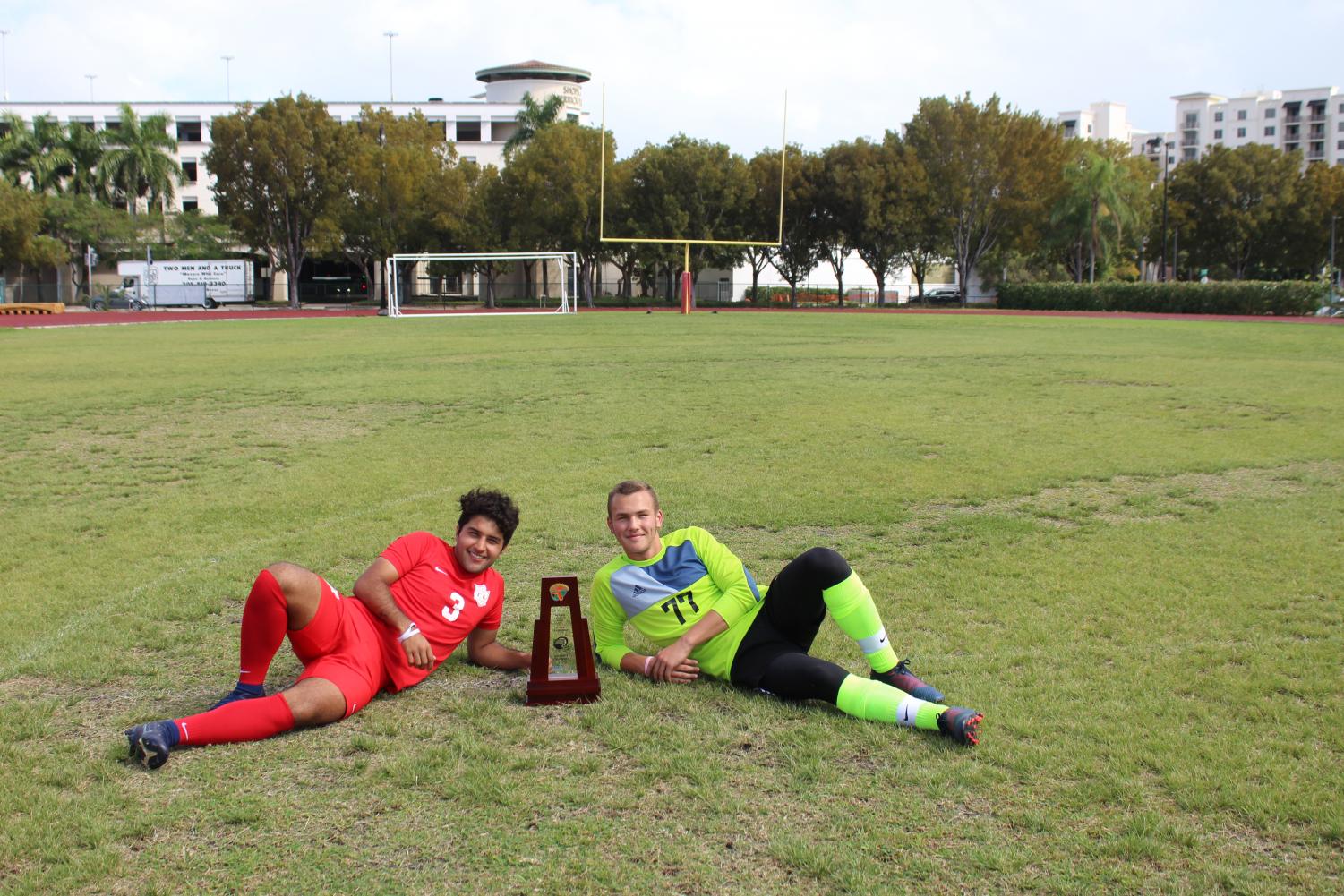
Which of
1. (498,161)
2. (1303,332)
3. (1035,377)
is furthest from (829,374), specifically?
(498,161)

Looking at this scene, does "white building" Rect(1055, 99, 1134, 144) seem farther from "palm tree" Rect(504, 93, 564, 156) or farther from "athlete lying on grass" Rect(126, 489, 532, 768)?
"athlete lying on grass" Rect(126, 489, 532, 768)

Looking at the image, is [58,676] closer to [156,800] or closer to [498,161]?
[156,800]

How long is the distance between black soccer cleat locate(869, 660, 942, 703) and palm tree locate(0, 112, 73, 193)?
6535 cm

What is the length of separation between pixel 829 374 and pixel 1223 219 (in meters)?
59.0

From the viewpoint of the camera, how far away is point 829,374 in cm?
1603

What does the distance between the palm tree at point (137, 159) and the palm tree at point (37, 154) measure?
7.60 ft

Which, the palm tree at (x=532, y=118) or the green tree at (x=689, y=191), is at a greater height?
the palm tree at (x=532, y=118)

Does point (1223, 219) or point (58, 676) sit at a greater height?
point (1223, 219)

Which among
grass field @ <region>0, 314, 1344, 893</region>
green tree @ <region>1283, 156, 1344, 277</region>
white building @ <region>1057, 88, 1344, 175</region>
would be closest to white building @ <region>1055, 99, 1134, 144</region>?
white building @ <region>1057, 88, 1344, 175</region>

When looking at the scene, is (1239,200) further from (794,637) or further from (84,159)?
(794,637)

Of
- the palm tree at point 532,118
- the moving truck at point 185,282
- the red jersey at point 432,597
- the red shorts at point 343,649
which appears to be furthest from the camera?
the palm tree at point 532,118

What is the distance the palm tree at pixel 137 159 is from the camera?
198 ft

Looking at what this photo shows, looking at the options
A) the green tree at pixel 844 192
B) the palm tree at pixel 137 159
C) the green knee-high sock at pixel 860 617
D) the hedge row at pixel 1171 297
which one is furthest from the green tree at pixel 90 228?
the green knee-high sock at pixel 860 617

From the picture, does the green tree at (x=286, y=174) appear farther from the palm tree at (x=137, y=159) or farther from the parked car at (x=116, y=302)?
the palm tree at (x=137, y=159)
